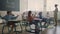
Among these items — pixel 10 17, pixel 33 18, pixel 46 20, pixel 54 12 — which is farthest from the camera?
pixel 54 12

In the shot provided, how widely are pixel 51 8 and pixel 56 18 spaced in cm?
60

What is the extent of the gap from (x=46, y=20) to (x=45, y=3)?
137cm

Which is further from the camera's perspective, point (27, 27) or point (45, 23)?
point (45, 23)

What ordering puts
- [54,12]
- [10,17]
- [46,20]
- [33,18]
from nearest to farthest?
[10,17]
[33,18]
[46,20]
[54,12]

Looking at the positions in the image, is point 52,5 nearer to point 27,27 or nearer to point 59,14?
point 59,14

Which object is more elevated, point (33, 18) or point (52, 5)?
point (52, 5)

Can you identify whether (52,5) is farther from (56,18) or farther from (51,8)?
(56,18)

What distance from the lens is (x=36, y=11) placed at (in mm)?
8305

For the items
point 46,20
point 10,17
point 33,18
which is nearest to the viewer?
point 10,17

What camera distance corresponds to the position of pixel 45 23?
7.65 m

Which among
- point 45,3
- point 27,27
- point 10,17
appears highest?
point 45,3

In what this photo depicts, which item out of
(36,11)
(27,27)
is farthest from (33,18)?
(36,11)

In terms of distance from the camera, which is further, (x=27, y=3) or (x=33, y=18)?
(x=27, y=3)

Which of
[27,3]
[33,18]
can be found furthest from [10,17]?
[27,3]
